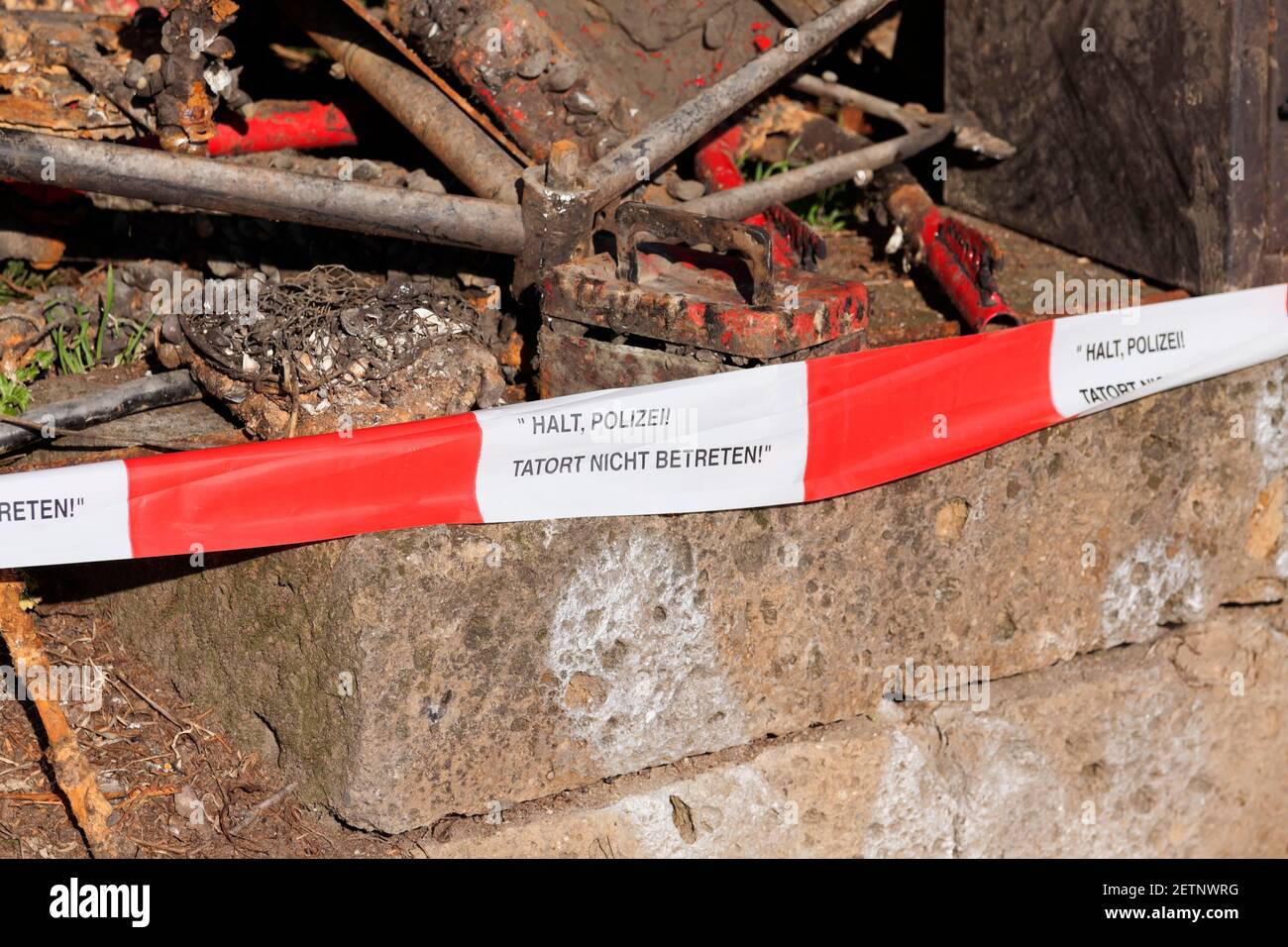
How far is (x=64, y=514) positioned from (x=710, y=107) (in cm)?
188

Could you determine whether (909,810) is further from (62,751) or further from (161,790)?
(62,751)

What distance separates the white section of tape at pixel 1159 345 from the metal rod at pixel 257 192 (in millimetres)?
1313

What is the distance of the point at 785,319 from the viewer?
10.3 ft

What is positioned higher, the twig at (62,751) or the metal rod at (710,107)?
the metal rod at (710,107)

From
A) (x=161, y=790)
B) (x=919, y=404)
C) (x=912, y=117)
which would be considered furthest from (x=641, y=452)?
(x=912, y=117)

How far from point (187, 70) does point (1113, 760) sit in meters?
3.03

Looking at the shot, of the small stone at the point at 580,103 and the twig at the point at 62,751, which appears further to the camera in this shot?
the small stone at the point at 580,103

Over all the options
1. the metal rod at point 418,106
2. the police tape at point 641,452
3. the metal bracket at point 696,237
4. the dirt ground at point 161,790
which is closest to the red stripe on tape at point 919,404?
the police tape at point 641,452

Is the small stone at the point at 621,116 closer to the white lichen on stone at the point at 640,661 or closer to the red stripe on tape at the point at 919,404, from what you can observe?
the red stripe on tape at the point at 919,404

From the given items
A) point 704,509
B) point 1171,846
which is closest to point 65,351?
point 704,509

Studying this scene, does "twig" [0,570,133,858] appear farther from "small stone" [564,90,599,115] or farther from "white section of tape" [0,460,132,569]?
"small stone" [564,90,599,115]

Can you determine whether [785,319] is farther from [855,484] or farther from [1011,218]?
[1011,218]

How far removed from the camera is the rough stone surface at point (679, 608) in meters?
3.04
